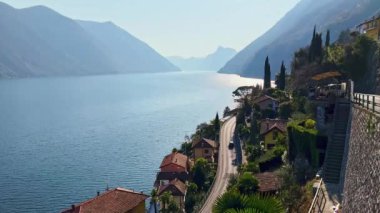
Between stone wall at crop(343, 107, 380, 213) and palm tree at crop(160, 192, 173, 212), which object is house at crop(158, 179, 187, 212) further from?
stone wall at crop(343, 107, 380, 213)

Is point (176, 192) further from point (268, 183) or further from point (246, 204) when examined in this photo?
point (246, 204)

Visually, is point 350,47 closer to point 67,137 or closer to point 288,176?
point 288,176

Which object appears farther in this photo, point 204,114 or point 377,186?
point 204,114

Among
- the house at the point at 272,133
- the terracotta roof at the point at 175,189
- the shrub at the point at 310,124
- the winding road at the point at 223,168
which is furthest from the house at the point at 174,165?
the shrub at the point at 310,124

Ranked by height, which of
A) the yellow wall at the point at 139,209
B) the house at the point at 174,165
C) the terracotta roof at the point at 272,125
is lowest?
the house at the point at 174,165

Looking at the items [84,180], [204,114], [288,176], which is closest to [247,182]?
[288,176]

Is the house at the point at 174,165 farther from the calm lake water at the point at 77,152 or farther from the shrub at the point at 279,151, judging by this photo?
the shrub at the point at 279,151
